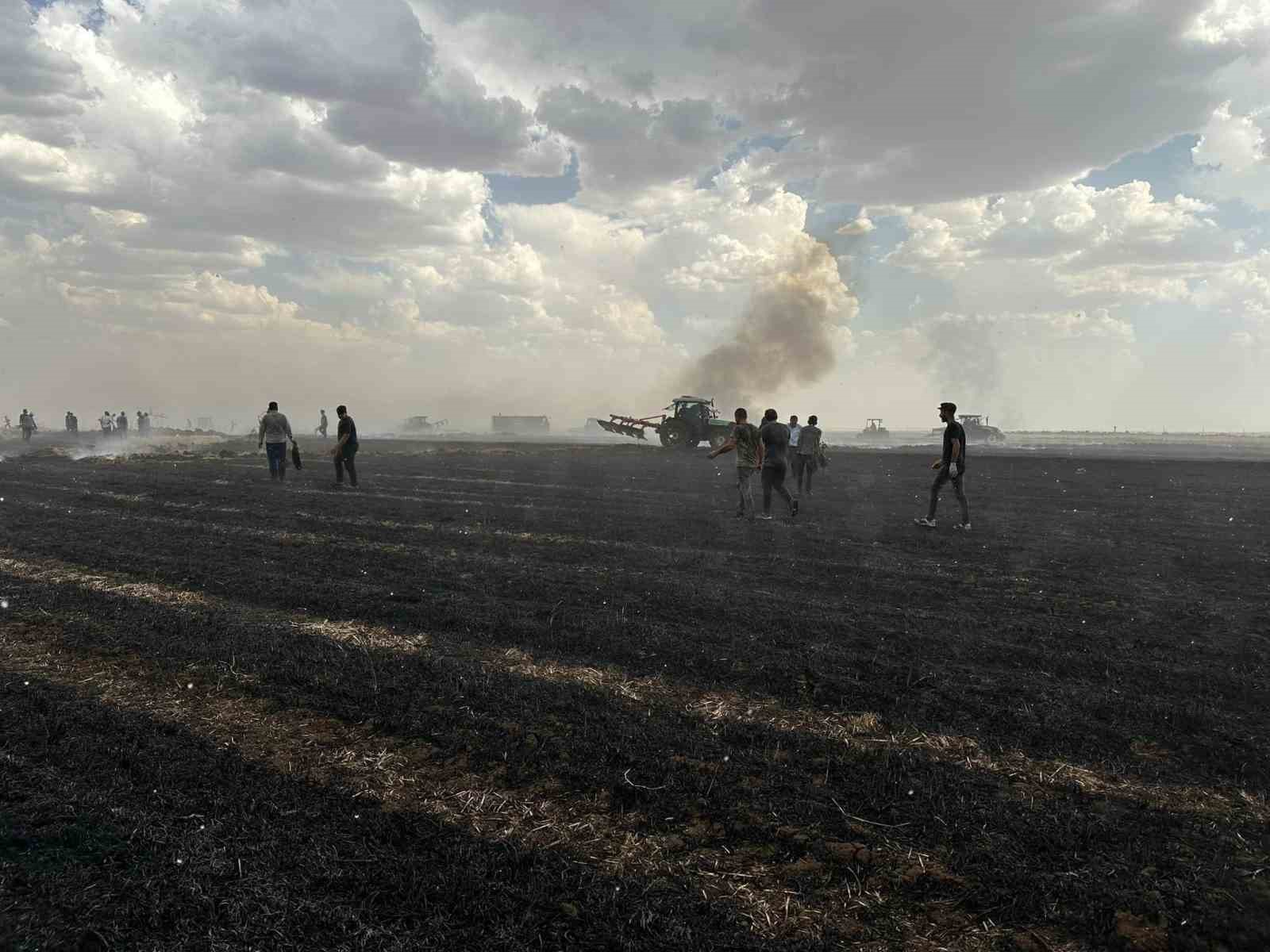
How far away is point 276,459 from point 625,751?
1733 cm

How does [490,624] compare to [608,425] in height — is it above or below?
below

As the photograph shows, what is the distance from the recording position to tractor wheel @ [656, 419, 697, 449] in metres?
38.2

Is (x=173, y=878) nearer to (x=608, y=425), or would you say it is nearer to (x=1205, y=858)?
(x=1205, y=858)

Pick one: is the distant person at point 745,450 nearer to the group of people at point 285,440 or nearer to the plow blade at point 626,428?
the group of people at point 285,440

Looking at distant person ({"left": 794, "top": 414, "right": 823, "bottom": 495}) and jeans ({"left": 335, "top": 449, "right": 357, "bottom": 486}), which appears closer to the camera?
distant person ({"left": 794, "top": 414, "right": 823, "bottom": 495})

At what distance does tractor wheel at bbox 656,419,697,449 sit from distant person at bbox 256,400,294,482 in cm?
2196

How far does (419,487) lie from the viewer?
1950 centimetres

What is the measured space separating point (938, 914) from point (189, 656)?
559 centimetres

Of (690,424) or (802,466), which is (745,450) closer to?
(802,466)

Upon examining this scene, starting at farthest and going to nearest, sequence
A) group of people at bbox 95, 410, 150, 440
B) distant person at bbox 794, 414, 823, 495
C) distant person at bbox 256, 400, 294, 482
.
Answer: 1. group of people at bbox 95, 410, 150, 440
2. distant person at bbox 256, 400, 294, 482
3. distant person at bbox 794, 414, 823, 495

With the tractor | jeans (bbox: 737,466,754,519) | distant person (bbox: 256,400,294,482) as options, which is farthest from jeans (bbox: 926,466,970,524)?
the tractor

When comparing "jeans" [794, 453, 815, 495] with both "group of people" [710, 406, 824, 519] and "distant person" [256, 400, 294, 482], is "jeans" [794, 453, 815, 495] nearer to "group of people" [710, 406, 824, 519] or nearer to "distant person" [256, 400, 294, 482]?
"group of people" [710, 406, 824, 519]

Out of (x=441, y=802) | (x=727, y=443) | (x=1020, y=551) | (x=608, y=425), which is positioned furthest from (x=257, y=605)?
(x=608, y=425)

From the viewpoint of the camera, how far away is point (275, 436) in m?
18.3
